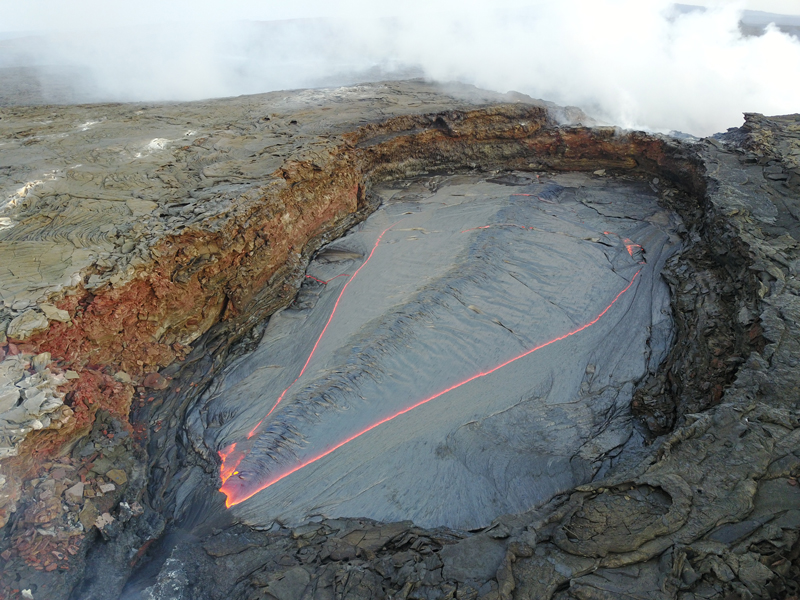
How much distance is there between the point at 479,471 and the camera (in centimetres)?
362

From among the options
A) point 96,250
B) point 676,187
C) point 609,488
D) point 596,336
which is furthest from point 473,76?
point 609,488

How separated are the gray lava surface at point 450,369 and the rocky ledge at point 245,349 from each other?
0.82ft

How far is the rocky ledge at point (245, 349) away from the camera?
2496mm

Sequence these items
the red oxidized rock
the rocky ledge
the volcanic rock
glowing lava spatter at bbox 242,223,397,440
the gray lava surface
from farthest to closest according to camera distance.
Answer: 1. the red oxidized rock
2. glowing lava spatter at bbox 242,223,397,440
3. the gray lava surface
4. the volcanic rock
5. the rocky ledge

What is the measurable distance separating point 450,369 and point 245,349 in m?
2.15

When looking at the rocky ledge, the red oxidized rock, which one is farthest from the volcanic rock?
the red oxidized rock

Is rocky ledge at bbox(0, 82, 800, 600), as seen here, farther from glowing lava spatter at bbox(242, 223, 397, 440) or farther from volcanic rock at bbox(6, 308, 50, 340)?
glowing lava spatter at bbox(242, 223, 397, 440)

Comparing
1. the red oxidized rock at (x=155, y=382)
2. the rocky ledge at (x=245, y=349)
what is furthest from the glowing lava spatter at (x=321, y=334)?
the red oxidized rock at (x=155, y=382)

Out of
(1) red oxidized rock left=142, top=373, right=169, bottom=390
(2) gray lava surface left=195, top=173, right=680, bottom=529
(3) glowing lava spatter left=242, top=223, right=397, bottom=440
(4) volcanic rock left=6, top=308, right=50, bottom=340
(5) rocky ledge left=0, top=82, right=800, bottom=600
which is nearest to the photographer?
(5) rocky ledge left=0, top=82, right=800, bottom=600

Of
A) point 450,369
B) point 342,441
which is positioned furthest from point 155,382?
point 450,369

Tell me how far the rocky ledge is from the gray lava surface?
25cm

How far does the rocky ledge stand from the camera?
8.19 ft

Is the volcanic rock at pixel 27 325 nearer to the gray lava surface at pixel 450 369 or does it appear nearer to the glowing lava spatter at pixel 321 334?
the gray lava surface at pixel 450 369

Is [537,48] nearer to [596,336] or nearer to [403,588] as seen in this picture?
[596,336]
